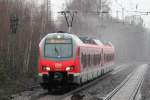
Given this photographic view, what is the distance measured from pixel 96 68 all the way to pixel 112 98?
10458 millimetres

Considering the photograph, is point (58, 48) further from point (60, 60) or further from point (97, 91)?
point (97, 91)

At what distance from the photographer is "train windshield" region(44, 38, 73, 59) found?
2333 cm

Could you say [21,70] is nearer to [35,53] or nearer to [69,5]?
[35,53]

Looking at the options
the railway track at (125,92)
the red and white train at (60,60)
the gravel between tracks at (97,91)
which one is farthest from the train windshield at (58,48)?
the railway track at (125,92)

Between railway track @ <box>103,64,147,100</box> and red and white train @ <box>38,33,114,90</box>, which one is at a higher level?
red and white train @ <box>38,33,114,90</box>

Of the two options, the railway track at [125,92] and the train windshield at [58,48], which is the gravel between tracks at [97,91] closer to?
the railway track at [125,92]

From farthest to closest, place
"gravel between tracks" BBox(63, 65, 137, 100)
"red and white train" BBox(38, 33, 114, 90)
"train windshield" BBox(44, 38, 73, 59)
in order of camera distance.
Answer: "train windshield" BBox(44, 38, 73, 59) < "red and white train" BBox(38, 33, 114, 90) < "gravel between tracks" BBox(63, 65, 137, 100)

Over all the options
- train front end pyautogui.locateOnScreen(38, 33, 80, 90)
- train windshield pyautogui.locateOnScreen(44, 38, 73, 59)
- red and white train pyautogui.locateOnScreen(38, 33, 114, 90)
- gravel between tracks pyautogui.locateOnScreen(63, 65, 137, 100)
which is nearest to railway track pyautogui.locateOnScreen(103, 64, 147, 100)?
gravel between tracks pyautogui.locateOnScreen(63, 65, 137, 100)

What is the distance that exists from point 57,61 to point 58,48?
0.85 meters

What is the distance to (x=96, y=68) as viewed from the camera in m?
32.0

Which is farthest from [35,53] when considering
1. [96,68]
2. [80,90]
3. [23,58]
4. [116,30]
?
[116,30]

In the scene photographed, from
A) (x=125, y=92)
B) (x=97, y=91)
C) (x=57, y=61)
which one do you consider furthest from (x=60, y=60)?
(x=125, y=92)

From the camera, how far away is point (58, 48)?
23.5 meters

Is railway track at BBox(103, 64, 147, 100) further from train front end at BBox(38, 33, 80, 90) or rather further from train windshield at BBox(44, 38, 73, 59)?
train windshield at BBox(44, 38, 73, 59)
